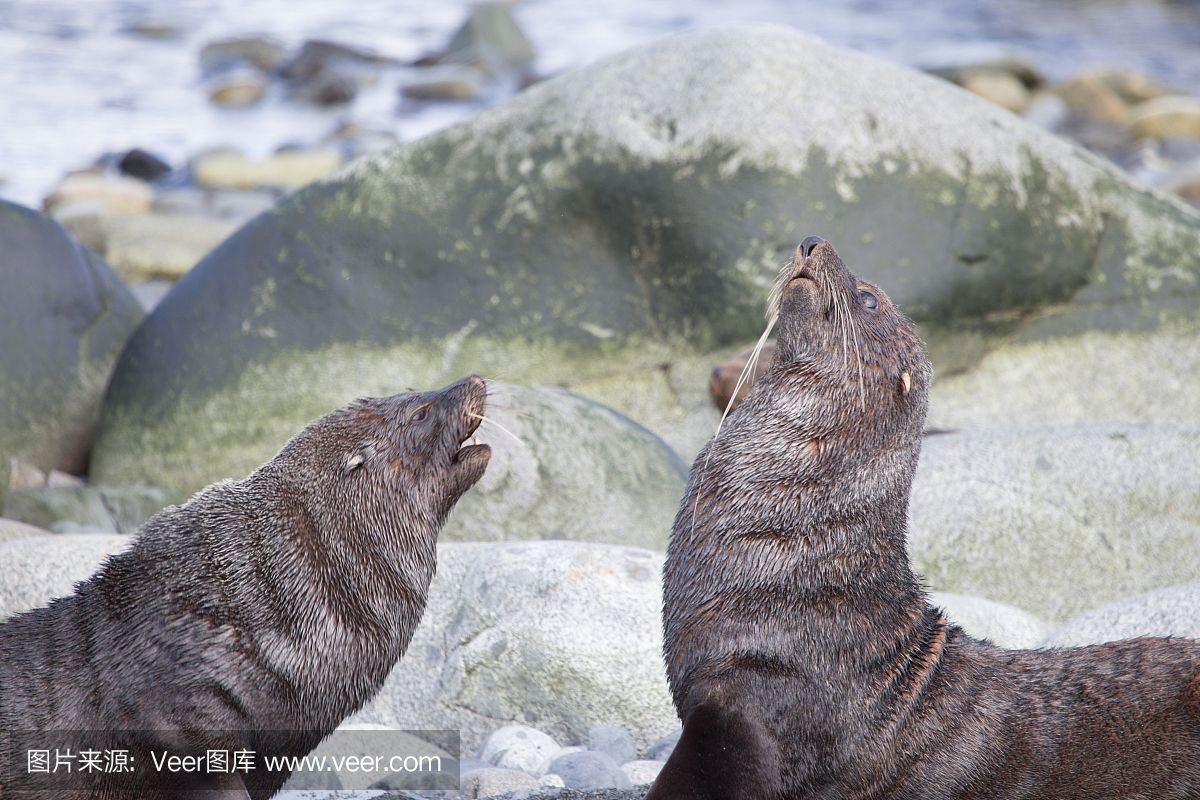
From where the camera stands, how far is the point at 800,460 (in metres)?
4.62

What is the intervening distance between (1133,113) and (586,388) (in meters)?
16.0

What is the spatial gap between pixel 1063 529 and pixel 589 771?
343 cm

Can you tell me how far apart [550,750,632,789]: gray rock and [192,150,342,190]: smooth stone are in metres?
14.4

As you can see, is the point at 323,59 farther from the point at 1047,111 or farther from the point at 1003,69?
the point at 1047,111

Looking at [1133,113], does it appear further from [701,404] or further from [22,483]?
[22,483]

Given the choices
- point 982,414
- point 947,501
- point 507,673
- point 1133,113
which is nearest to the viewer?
point 507,673

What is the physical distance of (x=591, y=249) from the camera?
31.7 ft

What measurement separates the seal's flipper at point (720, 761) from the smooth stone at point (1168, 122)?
19.4 meters

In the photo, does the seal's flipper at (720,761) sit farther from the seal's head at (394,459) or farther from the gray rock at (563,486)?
the gray rock at (563,486)

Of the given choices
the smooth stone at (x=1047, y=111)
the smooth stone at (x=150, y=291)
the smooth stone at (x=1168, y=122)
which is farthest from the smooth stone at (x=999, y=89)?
the smooth stone at (x=150, y=291)

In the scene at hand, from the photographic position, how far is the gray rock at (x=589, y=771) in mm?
5484

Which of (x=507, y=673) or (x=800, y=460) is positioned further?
(x=507, y=673)

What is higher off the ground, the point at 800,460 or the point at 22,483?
the point at 800,460

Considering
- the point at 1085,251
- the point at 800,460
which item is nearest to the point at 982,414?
Answer: the point at 1085,251
